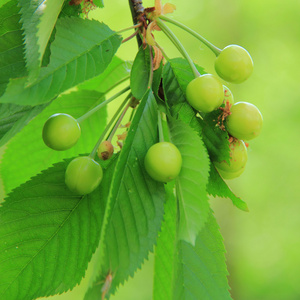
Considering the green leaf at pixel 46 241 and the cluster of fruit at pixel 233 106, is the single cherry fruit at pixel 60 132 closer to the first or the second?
the green leaf at pixel 46 241

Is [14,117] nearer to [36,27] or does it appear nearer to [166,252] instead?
[36,27]

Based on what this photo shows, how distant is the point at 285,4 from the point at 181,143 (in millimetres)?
4743

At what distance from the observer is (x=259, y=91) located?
4977 millimetres

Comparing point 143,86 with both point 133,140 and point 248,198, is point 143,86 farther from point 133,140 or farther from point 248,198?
point 248,198

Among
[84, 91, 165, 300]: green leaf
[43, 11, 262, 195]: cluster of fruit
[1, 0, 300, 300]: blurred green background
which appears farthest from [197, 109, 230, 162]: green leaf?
[1, 0, 300, 300]: blurred green background

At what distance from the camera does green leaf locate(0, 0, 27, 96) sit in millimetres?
772

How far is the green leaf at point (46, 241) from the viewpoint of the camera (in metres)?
0.79

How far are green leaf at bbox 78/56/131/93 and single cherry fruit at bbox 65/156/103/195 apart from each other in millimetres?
425

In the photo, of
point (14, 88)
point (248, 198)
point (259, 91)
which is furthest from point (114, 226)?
point (248, 198)

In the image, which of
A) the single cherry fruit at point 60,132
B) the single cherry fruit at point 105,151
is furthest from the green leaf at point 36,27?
the single cherry fruit at point 105,151

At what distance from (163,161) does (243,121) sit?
0.22m

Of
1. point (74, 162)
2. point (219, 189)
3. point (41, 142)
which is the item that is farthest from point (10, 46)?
point (219, 189)

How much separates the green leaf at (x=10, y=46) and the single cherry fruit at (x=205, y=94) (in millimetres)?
311

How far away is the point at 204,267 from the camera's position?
0.83m
